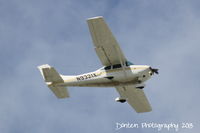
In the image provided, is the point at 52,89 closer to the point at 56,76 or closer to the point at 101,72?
→ the point at 56,76

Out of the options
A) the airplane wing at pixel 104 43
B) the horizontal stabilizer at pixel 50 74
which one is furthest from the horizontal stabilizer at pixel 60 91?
the airplane wing at pixel 104 43

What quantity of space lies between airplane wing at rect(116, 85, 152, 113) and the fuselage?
11.0 feet

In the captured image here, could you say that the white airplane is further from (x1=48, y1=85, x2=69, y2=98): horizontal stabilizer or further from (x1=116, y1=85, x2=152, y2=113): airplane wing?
(x1=116, y1=85, x2=152, y2=113): airplane wing

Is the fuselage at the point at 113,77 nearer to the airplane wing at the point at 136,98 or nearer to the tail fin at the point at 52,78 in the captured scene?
the tail fin at the point at 52,78

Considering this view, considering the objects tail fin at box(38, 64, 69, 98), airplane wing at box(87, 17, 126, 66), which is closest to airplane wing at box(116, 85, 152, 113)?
airplane wing at box(87, 17, 126, 66)

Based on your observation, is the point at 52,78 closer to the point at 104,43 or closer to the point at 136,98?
the point at 104,43

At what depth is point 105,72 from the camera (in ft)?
149

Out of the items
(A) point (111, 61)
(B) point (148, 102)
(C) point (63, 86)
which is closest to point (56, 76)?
(C) point (63, 86)

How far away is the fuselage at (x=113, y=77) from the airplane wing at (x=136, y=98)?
3353 millimetres

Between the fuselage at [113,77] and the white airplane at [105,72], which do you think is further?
the fuselage at [113,77]

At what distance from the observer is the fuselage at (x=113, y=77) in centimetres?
4462

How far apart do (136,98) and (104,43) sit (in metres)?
7.16

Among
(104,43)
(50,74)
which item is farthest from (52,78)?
(104,43)

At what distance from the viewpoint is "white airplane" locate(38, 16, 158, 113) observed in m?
43.8
